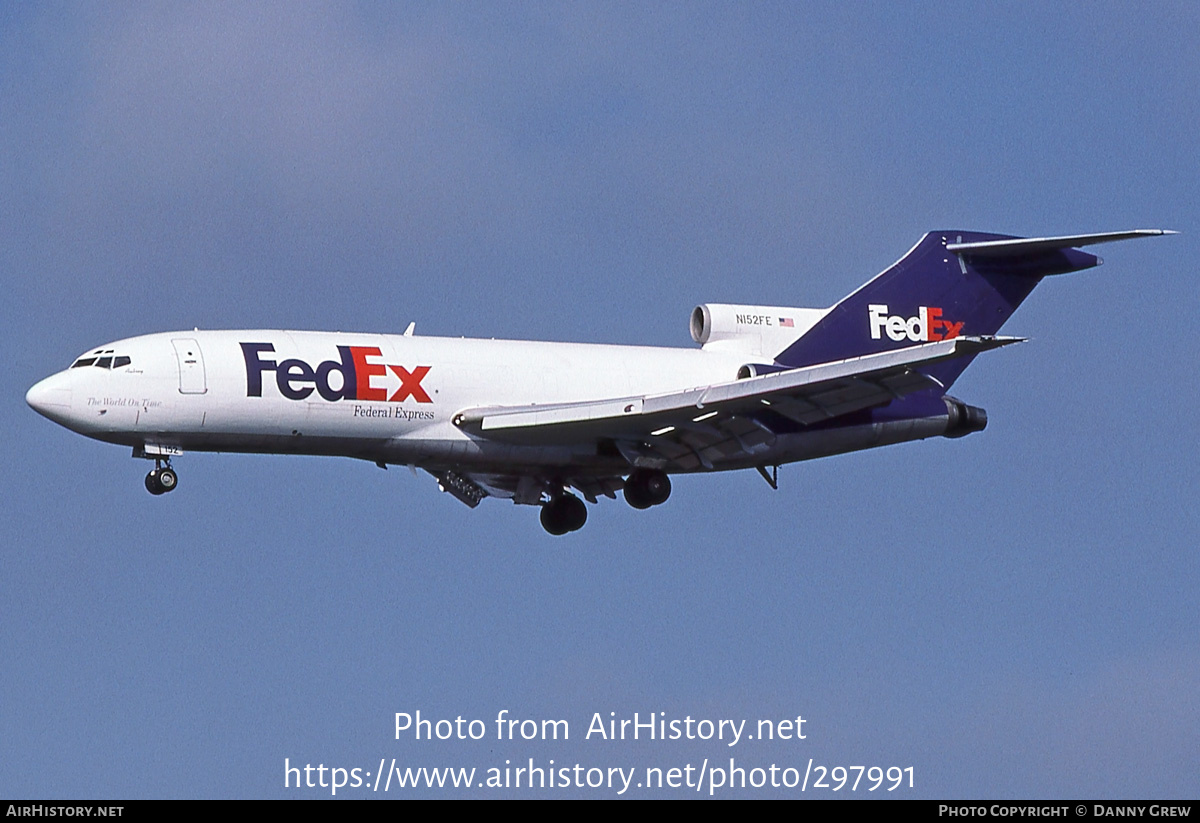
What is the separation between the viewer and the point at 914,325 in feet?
149

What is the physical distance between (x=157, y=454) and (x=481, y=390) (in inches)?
252

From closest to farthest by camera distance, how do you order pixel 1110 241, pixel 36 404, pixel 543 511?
pixel 36 404 < pixel 1110 241 < pixel 543 511

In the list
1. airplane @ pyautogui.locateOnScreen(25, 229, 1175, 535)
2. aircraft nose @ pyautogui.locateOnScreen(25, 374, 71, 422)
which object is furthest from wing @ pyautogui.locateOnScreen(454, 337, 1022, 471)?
aircraft nose @ pyautogui.locateOnScreen(25, 374, 71, 422)

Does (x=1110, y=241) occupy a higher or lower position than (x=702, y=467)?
higher

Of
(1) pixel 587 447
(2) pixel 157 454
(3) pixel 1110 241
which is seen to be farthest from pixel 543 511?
(3) pixel 1110 241

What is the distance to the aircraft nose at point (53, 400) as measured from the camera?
127 feet

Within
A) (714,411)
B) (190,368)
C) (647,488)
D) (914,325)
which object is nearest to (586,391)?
(647,488)

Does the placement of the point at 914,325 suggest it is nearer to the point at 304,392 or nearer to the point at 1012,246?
the point at 1012,246

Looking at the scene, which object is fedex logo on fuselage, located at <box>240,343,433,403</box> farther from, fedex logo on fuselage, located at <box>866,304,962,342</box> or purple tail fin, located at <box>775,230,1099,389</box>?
fedex logo on fuselage, located at <box>866,304,962,342</box>

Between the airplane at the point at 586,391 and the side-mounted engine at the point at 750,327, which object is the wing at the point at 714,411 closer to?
the airplane at the point at 586,391

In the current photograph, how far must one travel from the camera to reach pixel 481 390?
41.2m

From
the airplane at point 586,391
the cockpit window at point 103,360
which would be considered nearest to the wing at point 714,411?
the airplane at point 586,391

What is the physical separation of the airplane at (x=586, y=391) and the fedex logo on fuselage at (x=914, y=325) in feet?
0.14

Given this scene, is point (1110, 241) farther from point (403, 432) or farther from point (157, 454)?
point (157, 454)
